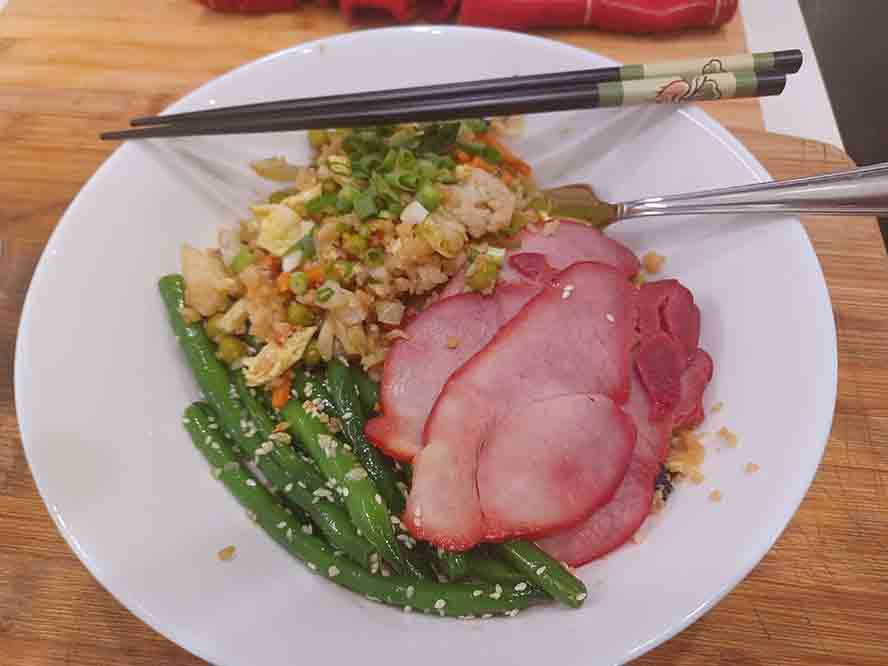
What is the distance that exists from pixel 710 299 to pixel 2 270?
2414mm

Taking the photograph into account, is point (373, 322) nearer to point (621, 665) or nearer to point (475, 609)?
point (475, 609)

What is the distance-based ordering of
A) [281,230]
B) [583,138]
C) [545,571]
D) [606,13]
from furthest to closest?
[606,13], [583,138], [281,230], [545,571]

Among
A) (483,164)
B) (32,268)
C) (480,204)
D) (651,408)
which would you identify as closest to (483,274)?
(480,204)

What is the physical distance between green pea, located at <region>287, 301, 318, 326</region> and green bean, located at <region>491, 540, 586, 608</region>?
0.82 metres

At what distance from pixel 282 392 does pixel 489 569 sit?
748 millimetres

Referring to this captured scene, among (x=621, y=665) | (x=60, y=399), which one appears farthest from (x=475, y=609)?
(x=60, y=399)

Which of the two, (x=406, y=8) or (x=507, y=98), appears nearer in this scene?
(x=507, y=98)

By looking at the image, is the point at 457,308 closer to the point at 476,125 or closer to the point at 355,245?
the point at 355,245

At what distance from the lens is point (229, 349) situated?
196 centimetres

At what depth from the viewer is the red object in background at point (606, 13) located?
2930mm

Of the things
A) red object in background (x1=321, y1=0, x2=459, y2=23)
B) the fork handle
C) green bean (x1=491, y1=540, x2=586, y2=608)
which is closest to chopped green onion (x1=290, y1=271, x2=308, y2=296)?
green bean (x1=491, y1=540, x2=586, y2=608)

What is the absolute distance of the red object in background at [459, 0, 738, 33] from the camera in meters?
→ 2.93

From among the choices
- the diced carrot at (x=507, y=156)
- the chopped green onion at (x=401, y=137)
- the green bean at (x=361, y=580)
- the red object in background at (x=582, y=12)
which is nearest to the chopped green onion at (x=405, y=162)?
the chopped green onion at (x=401, y=137)

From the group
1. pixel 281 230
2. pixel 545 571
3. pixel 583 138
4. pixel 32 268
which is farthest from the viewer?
pixel 32 268
